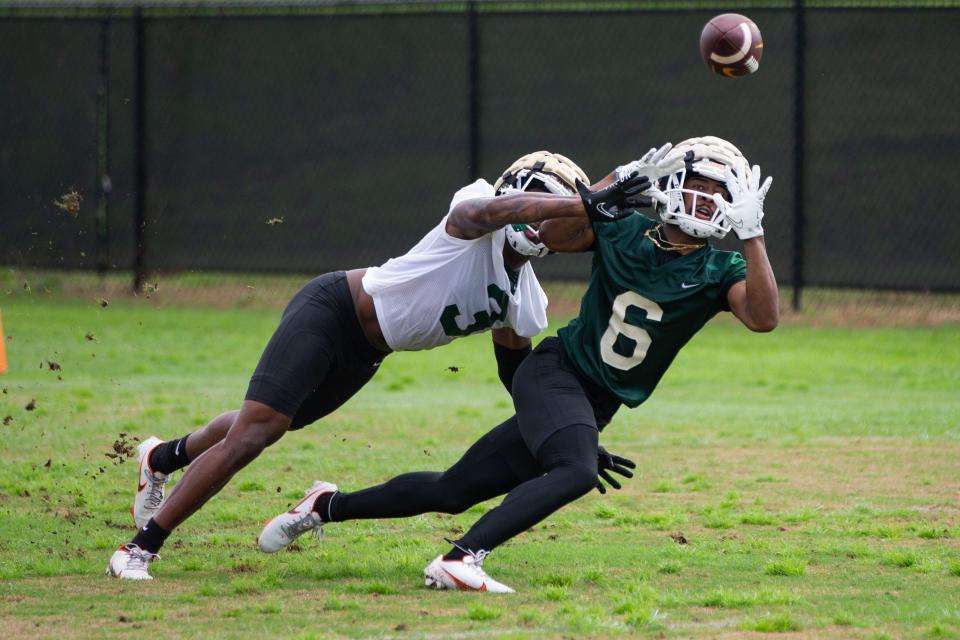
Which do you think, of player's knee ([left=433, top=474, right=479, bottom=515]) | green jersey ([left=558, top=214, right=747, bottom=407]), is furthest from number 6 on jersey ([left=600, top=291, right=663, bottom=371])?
player's knee ([left=433, top=474, right=479, bottom=515])

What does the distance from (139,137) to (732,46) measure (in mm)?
10314

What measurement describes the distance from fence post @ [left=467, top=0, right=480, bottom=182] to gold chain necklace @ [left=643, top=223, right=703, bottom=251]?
934 centimetres

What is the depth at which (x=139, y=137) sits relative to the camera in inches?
612

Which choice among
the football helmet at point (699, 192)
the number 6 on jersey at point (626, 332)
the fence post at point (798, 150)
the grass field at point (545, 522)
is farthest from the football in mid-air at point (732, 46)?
the fence post at point (798, 150)

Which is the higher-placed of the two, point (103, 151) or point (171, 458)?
point (103, 151)

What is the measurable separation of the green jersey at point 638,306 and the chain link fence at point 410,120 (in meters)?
8.89

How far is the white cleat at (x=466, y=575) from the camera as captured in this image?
5379mm

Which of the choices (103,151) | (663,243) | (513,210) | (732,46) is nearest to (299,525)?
(513,210)

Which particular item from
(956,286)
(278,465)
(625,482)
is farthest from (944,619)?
(956,286)

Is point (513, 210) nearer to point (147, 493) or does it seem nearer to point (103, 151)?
point (147, 493)

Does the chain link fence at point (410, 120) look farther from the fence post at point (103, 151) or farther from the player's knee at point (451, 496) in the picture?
the player's knee at point (451, 496)

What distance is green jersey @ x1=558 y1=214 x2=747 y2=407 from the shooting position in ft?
18.0

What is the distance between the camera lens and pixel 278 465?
8398mm

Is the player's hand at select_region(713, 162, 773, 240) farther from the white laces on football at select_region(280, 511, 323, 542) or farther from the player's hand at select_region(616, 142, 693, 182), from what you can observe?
the white laces on football at select_region(280, 511, 323, 542)
